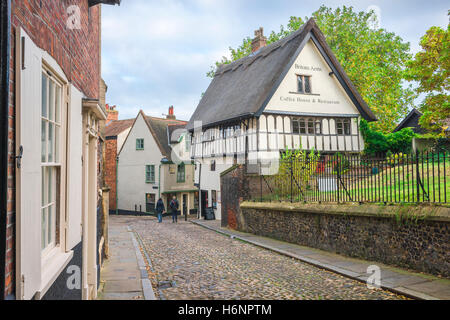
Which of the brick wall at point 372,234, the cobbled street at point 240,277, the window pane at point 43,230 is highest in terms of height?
the window pane at point 43,230

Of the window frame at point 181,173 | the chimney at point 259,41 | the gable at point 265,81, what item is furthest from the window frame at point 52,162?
the window frame at point 181,173

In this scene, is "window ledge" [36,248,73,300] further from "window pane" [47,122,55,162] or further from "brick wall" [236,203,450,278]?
"brick wall" [236,203,450,278]

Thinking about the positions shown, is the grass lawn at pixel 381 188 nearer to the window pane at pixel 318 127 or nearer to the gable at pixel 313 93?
the gable at pixel 313 93

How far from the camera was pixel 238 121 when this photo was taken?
69.5 feet

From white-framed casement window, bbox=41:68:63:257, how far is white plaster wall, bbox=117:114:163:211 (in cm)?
2856

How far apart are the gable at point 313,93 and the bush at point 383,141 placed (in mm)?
1689

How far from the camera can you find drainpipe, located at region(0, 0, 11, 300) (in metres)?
2.25

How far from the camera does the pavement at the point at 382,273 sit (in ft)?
22.5

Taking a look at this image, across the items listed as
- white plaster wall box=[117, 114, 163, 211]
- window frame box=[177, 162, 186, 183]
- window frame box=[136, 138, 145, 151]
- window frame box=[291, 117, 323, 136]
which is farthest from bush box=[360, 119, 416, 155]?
window frame box=[136, 138, 145, 151]

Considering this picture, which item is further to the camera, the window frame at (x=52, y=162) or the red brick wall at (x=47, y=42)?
the window frame at (x=52, y=162)

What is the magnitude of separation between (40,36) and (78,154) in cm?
181

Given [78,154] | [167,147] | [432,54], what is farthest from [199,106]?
[78,154]

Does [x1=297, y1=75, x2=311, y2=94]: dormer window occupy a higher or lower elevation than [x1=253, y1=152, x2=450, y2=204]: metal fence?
higher
